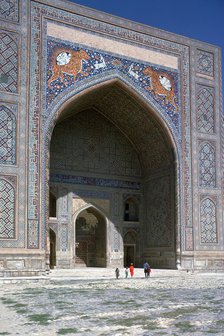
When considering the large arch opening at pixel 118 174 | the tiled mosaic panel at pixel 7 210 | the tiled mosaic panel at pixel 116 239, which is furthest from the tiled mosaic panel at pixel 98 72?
the tiled mosaic panel at pixel 116 239

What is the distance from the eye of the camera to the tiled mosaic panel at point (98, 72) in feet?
44.2

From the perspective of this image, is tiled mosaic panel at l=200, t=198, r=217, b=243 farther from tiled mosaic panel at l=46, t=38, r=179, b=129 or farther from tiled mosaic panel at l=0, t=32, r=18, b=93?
tiled mosaic panel at l=0, t=32, r=18, b=93

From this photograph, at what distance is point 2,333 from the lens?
4441mm

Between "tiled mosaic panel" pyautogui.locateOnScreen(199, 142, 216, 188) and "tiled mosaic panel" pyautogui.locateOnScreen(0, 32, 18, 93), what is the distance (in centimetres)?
637

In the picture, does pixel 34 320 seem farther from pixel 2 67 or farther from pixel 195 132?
pixel 195 132

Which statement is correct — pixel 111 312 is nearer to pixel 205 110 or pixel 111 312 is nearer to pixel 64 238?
pixel 64 238

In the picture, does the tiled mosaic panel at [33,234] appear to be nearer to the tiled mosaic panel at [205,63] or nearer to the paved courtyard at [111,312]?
the paved courtyard at [111,312]

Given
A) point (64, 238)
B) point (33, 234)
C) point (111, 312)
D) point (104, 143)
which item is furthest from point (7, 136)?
point (111, 312)

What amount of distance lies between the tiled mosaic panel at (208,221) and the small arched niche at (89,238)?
3.38 meters

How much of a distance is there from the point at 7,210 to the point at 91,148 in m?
5.28

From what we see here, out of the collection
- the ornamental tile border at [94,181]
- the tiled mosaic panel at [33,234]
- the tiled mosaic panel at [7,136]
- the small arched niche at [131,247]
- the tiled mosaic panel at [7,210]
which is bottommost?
the small arched niche at [131,247]

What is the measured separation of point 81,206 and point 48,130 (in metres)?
3.76

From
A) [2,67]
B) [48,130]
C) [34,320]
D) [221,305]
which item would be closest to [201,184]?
[48,130]

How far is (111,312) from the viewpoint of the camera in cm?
578
